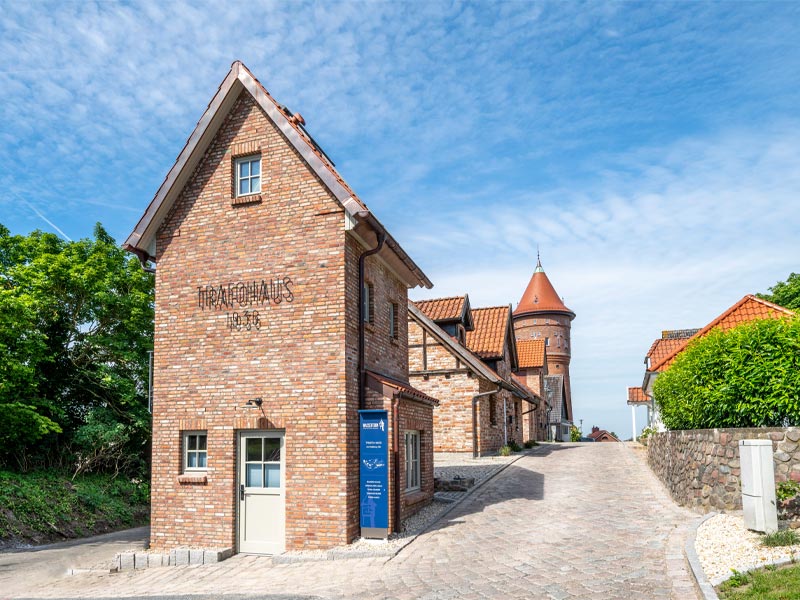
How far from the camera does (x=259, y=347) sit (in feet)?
40.8

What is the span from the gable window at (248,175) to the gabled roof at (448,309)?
14.0 meters

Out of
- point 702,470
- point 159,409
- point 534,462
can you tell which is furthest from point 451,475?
point 159,409

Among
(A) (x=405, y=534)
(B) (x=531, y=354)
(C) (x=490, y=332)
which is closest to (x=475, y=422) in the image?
(C) (x=490, y=332)

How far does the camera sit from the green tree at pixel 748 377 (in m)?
10.8

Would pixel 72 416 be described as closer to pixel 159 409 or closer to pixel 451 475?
pixel 159 409

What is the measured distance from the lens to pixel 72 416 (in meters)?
22.1

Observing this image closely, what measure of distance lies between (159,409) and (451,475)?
9.57 meters

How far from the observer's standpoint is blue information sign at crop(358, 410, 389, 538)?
11.5 metres

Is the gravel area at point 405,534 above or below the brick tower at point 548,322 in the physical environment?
below

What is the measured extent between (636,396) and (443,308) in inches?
634

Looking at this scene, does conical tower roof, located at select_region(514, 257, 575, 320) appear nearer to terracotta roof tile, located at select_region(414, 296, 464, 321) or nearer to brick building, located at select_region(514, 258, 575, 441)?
brick building, located at select_region(514, 258, 575, 441)

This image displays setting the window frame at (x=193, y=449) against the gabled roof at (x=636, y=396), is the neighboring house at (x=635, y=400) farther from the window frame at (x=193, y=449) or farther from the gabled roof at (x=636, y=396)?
the window frame at (x=193, y=449)

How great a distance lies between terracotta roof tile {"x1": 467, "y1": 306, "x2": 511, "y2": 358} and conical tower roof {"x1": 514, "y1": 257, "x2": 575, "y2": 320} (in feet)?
131

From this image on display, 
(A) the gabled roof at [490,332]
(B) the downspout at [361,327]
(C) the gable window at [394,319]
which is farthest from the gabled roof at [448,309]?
(B) the downspout at [361,327]
